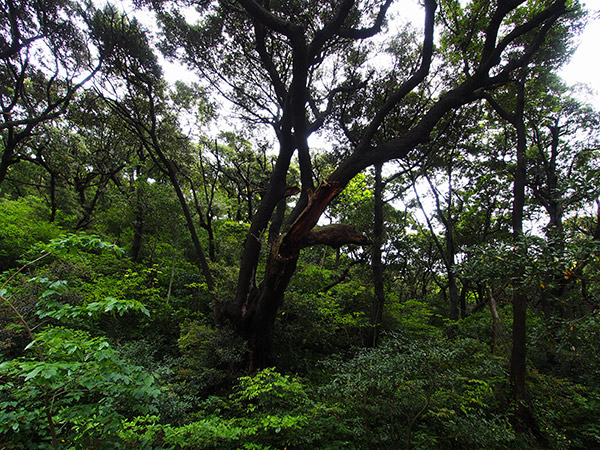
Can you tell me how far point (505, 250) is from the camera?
3506 mm

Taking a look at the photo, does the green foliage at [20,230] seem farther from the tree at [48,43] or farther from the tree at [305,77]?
the tree at [305,77]

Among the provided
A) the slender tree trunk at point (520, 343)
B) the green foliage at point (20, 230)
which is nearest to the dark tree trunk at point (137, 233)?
the green foliage at point (20, 230)

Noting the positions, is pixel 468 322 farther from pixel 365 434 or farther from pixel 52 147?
pixel 52 147

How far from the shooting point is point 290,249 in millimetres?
4121

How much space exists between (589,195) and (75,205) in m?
15.4

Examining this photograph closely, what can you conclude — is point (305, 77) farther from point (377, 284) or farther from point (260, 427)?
point (377, 284)

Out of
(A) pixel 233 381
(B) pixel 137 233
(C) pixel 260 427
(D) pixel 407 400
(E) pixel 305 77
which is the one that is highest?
(E) pixel 305 77

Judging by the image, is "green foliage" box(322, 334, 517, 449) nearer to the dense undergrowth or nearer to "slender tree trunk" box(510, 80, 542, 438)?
the dense undergrowth

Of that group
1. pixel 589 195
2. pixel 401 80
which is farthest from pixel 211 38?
pixel 589 195

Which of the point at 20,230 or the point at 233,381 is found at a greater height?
the point at 20,230

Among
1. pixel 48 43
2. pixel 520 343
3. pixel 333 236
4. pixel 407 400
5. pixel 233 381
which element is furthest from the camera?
pixel 48 43

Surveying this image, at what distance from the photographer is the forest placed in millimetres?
2842

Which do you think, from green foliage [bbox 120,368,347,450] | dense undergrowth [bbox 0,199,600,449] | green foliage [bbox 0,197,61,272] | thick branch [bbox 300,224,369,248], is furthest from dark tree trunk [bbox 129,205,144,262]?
thick branch [bbox 300,224,369,248]

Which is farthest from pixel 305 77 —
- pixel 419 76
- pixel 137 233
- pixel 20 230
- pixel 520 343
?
pixel 20 230
